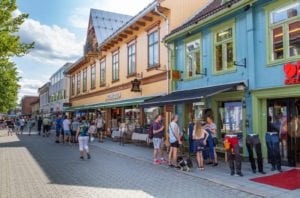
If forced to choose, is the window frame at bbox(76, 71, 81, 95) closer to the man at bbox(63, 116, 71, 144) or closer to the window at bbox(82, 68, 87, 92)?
the window at bbox(82, 68, 87, 92)

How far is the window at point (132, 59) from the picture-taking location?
68.3ft

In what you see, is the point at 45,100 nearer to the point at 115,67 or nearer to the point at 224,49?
the point at 115,67

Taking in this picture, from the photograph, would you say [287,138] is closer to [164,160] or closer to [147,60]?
[164,160]

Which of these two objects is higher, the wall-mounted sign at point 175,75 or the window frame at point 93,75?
the window frame at point 93,75

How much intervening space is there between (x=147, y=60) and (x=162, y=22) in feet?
8.27

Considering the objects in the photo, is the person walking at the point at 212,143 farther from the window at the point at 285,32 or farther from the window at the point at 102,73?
the window at the point at 102,73

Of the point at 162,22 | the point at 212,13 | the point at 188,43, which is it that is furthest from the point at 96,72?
the point at 212,13

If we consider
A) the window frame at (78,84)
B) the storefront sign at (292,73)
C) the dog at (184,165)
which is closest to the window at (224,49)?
the storefront sign at (292,73)

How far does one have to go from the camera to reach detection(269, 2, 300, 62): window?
32.4 ft

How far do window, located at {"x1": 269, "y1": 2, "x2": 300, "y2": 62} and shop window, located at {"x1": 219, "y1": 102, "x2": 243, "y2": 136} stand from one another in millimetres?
2379

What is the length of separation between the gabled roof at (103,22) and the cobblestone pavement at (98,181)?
18708 mm

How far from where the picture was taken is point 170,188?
7980 mm

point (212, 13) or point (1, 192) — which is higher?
point (212, 13)

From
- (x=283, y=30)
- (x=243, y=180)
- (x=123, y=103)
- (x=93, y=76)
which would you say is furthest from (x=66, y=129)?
(x=283, y=30)
